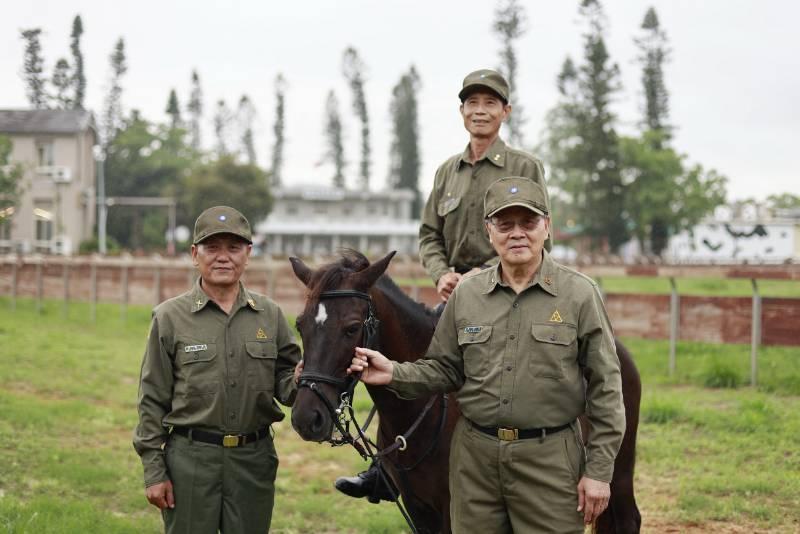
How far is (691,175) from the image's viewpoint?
5075 cm

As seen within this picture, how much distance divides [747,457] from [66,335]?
13.4 m

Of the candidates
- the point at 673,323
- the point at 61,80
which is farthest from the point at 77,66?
the point at 673,323

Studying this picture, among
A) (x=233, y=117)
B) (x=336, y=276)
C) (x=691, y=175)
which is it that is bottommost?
(x=336, y=276)

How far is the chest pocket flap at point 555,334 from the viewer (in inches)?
129

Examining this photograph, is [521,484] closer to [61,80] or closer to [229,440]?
[229,440]

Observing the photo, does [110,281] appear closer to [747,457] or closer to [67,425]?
[67,425]

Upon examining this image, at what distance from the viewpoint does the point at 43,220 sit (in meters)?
42.7

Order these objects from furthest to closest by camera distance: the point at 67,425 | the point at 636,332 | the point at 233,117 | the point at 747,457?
the point at 233,117 → the point at 636,332 → the point at 67,425 → the point at 747,457

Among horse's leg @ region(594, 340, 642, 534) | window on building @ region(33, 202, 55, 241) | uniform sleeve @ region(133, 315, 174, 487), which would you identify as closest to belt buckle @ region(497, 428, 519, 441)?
uniform sleeve @ region(133, 315, 174, 487)

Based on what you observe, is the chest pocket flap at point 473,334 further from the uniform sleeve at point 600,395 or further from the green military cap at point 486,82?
the green military cap at point 486,82

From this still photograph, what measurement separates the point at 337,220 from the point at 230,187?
25565 mm

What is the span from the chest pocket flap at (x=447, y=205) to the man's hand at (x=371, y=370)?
1.63 metres

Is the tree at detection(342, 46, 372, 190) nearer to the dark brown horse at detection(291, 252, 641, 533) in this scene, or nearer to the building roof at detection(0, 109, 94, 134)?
the building roof at detection(0, 109, 94, 134)

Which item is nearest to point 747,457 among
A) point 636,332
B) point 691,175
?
point 636,332
